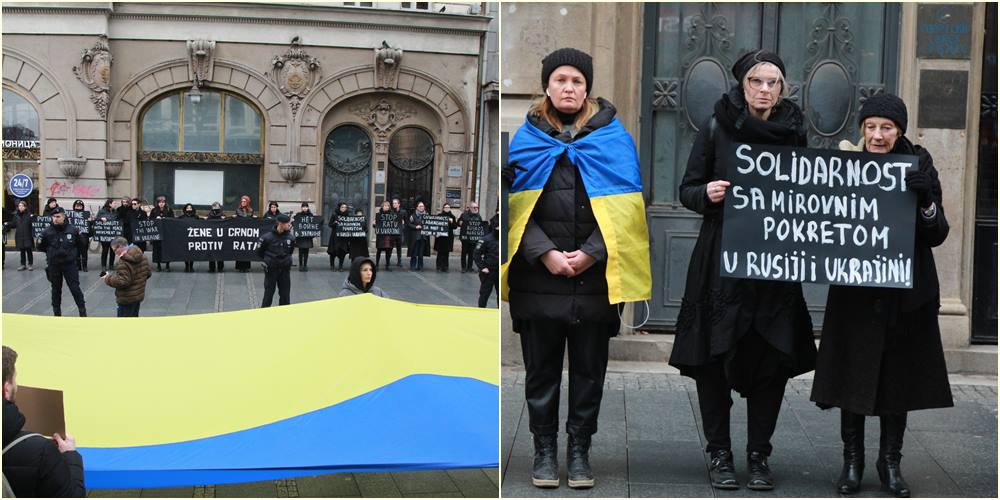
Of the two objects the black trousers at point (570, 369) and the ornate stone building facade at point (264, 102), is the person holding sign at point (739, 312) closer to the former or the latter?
the black trousers at point (570, 369)

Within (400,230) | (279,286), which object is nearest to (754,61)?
(400,230)

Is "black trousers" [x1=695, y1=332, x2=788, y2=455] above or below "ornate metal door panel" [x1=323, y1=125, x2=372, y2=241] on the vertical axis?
below

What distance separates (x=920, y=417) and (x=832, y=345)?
2142 mm

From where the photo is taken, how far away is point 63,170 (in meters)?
4.63

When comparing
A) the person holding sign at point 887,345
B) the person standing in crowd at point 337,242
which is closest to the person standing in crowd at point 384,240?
the person standing in crowd at point 337,242

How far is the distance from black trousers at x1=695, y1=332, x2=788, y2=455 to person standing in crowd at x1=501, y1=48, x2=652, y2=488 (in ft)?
1.77

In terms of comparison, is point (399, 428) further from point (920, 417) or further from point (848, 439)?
point (920, 417)

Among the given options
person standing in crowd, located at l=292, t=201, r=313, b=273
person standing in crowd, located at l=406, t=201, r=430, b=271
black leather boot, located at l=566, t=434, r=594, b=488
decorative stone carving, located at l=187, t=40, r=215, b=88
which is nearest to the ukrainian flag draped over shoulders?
person standing in crowd, located at l=406, t=201, r=430, b=271

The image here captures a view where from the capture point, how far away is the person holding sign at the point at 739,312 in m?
5.36

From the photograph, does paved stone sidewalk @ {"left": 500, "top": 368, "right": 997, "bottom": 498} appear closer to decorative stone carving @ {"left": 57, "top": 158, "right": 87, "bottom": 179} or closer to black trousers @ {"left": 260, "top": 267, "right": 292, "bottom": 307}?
black trousers @ {"left": 260, "top": 267, "right": 292, "bottom": 307}

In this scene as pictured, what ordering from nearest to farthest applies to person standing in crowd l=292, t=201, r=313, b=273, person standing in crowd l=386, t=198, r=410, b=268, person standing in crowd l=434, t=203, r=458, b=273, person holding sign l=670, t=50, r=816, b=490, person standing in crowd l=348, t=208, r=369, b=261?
person standing in crowd l=434, t=203, r=458, b=273 < person standing in crowd l=292, t=201, r=313, b=273 < person standing in crowd l=386, t=198, r=410, b=268 < person standing in crowd l=348, t=208, r=369, b=261 < person holding sign l=670, t=50, r=816, b=490

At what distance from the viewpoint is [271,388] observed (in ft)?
16.5

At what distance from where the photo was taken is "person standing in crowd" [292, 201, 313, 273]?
4.53 m

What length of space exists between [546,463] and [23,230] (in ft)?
8.16
